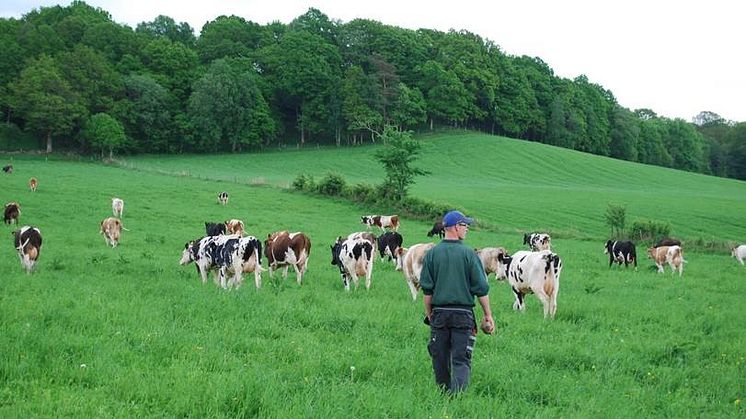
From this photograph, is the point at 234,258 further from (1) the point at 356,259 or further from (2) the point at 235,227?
(2) the point at 235,227

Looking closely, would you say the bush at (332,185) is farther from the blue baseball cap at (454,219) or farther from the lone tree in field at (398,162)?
the blue baseball cap at (454,219)

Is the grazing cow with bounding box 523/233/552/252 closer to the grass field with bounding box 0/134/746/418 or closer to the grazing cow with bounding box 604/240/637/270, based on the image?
the grass field with bounding box 0/134/746/418

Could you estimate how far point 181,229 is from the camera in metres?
29.6

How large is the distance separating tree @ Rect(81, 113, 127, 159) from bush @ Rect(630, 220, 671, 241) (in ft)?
195

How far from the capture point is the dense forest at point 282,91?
3115 inches

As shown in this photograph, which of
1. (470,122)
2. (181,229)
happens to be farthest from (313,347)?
(470,122)

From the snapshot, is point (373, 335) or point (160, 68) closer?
point (373, 335)

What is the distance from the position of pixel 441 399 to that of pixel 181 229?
967 inches

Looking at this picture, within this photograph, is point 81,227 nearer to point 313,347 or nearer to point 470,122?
point 313,347

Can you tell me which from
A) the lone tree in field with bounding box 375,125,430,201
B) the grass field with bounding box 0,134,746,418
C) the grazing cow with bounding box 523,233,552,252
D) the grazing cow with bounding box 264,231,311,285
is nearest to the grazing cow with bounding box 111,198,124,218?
the grass field with bounding box 0,134,746,418

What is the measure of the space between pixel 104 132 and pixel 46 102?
8.20m

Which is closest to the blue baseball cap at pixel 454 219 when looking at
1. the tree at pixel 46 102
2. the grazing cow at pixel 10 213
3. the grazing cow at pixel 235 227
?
the grazing cow at pixel 235 227

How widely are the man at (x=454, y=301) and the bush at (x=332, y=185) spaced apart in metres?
39.1

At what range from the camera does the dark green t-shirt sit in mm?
7414
